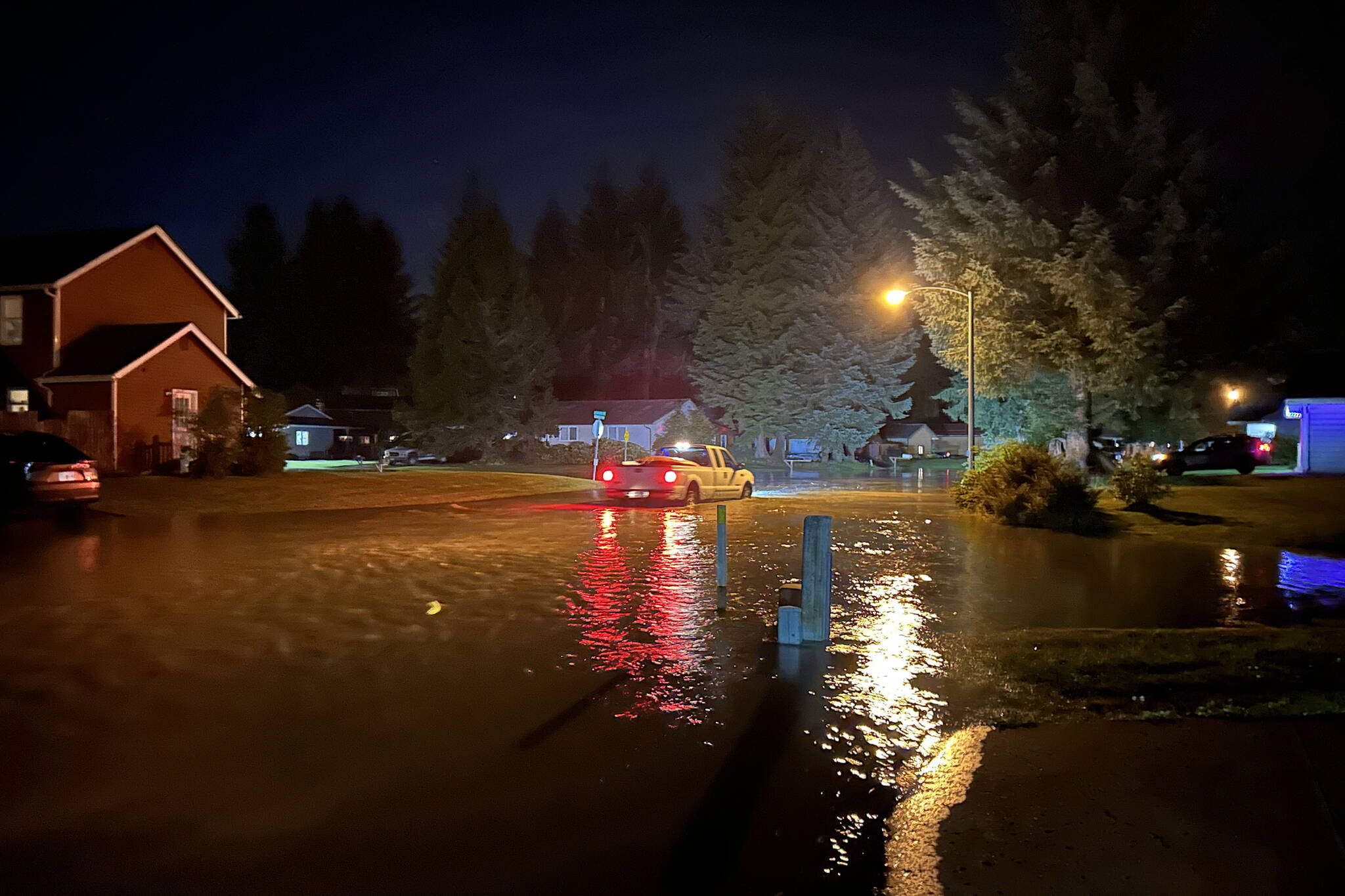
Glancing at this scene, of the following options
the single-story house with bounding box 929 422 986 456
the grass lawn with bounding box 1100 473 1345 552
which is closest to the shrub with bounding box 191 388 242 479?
the grass lawn with bounding box 1100 473 1345 552

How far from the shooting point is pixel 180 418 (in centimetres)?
2828

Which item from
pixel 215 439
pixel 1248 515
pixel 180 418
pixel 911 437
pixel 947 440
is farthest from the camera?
pixel 947 440

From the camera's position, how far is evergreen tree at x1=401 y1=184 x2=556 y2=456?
52438 mm

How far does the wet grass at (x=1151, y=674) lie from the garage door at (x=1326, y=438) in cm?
3038

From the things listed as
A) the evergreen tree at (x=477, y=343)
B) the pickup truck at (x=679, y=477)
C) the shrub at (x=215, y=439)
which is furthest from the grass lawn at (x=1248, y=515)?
the evergreen tree at (x=477, y=343)

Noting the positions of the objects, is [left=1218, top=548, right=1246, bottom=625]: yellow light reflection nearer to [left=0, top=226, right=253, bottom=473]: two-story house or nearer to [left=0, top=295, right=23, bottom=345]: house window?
[left=0, top=226, right=253, bottom=473]: two-story house

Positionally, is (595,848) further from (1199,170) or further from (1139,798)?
(1199,170)

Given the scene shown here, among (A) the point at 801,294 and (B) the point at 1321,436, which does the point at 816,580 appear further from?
(A) the point at 801,294

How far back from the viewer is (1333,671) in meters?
7.30

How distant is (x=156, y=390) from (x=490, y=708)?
2615 cm

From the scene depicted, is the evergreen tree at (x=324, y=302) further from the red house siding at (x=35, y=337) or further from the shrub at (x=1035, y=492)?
the shrub at (x=1035, y=492)

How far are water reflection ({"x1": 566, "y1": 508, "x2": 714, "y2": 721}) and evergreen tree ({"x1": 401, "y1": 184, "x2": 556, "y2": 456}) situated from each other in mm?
36661

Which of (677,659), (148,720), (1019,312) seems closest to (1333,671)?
(677,659)

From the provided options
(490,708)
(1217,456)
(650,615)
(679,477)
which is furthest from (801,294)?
(490,708)
